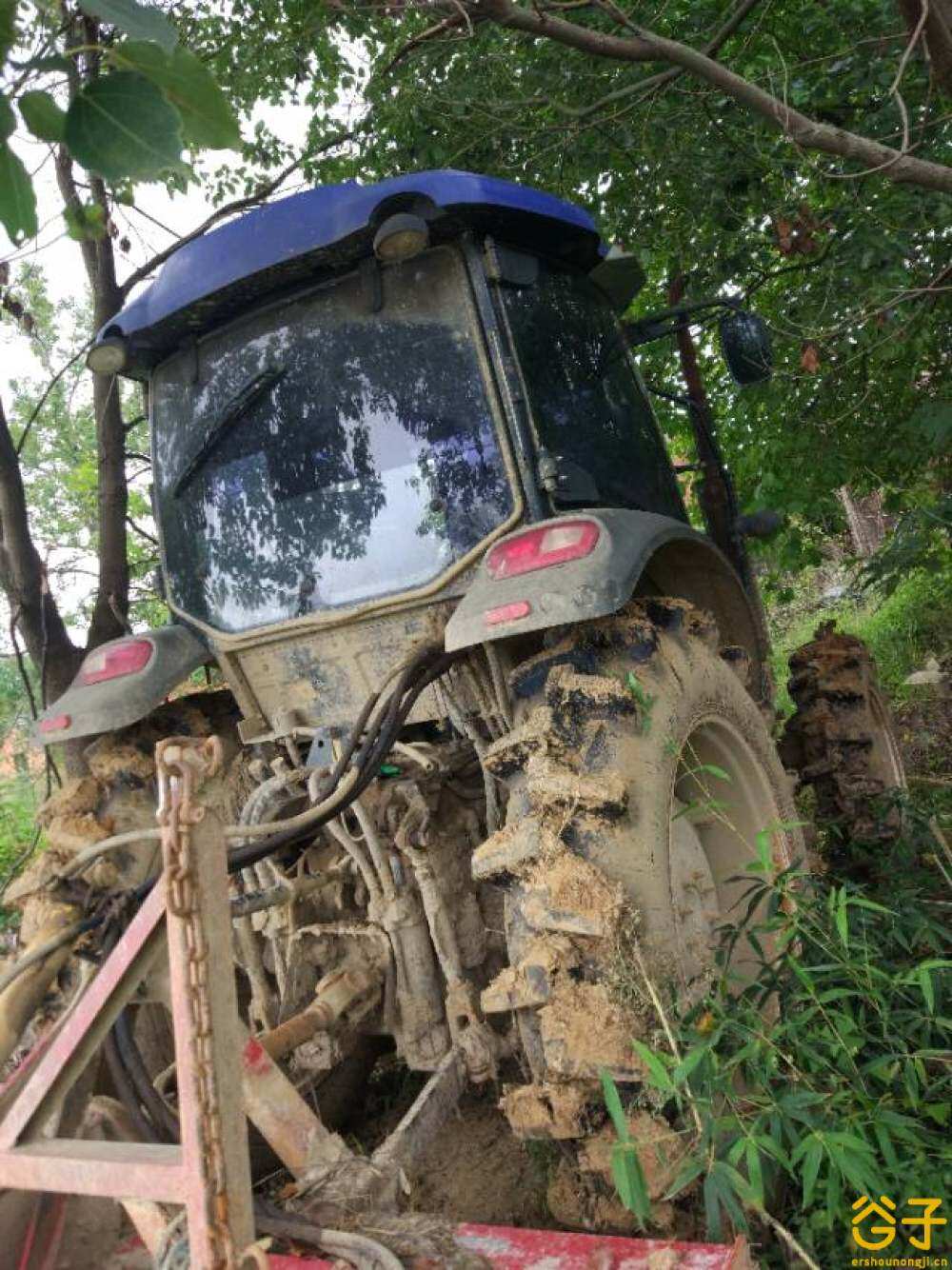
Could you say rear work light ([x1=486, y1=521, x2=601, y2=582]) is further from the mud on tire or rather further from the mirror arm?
the mirror arm

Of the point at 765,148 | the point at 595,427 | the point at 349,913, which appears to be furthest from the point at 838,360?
the point at 349,913

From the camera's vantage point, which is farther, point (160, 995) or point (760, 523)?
point (760, 523)

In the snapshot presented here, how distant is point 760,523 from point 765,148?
1.63m

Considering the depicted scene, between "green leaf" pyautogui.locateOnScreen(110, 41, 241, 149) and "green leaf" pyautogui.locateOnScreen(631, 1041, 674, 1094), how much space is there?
4.57 feet

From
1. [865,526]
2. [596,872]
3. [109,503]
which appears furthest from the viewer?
[865,526]

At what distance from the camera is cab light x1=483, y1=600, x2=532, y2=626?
201 centimetres

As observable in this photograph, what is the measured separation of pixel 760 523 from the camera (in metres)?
4.04

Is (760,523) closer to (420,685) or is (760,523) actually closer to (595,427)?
(595,427)

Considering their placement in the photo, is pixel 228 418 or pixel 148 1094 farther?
pixel 228 418

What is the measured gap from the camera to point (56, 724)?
262 centimetres

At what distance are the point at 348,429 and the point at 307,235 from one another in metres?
0.52
